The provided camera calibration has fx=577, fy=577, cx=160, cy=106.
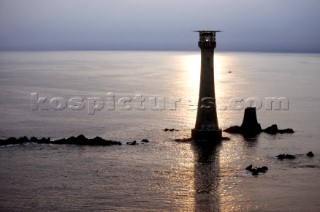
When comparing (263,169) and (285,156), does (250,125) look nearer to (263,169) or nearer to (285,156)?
(285,156)

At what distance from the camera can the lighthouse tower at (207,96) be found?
31.6m

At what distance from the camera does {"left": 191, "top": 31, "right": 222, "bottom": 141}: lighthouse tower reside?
3159cm

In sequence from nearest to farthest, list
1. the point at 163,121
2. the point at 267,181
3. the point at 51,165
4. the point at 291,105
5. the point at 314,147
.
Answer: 1. the point at 267,181
2. the point at 51,165
3. the point at 314,147
4. the point at 163,121
5. the point at 291,105

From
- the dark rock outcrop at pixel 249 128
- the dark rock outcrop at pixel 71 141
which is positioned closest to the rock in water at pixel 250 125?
the dark rock outcrop at pixel 249 128

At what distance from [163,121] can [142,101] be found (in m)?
18.2

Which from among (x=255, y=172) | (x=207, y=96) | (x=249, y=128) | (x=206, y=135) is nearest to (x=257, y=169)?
(x=255, y=172)

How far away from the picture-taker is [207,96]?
105 ft

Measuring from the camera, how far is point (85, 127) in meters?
42.3

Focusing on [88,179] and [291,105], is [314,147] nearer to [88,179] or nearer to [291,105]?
[88,179]

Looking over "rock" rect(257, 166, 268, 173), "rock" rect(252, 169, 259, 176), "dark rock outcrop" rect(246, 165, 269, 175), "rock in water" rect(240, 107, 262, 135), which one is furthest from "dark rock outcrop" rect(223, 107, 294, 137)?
"rock" rect(252, 169, 259, 176)

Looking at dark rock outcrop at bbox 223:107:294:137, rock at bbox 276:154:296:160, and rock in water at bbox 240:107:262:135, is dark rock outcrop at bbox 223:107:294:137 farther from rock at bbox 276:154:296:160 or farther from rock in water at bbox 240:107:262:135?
rock at bbox 276:154:296:160

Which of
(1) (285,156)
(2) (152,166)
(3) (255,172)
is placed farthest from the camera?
(1) (285,156)

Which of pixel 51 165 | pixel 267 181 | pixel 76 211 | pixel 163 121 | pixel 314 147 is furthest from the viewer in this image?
pixel 163 121

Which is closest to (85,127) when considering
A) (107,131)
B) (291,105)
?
(107,131)
